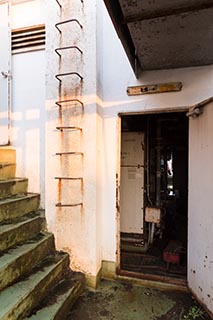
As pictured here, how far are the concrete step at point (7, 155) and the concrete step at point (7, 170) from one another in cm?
6

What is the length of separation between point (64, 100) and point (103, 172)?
38.2 inches

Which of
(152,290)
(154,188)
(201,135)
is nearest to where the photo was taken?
(201,135)

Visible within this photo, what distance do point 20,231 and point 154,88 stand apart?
2109 millimetres

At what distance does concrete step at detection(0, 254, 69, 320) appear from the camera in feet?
5.52

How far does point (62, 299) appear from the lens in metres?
2.10

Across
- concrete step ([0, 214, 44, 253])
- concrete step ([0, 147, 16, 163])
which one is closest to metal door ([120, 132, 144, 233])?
concrete step ([0, 214, 44, 253])

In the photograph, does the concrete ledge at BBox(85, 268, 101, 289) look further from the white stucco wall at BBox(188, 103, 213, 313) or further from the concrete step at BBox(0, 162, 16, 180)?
the concrete step at BBox(0, 162, 16, 180)

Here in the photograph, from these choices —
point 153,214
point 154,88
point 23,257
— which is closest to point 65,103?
point 154,88

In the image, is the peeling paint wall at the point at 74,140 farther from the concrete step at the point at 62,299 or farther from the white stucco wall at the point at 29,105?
the white stucco wall at the point at 29,105

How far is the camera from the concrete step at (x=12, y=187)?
269cm

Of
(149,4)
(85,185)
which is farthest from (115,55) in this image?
(85,185)

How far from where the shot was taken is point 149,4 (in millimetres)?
1589

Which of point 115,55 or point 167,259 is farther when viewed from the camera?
point 167,259

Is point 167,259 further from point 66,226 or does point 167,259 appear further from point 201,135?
point 201,135
